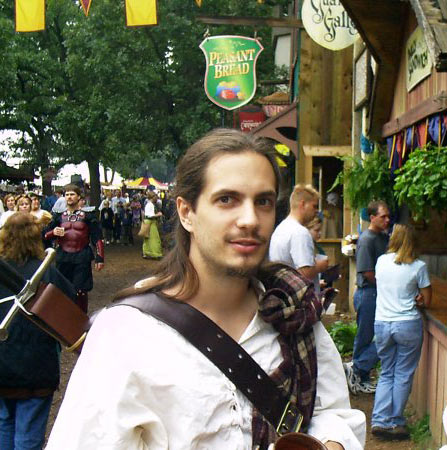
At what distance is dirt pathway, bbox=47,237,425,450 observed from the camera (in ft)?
18.2

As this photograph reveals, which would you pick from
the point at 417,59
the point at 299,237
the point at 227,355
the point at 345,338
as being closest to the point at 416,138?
the point at 417,59

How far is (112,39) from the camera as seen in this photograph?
72.3ft

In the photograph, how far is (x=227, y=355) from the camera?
5.93 ft

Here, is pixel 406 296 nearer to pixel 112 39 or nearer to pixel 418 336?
pixel 418 336

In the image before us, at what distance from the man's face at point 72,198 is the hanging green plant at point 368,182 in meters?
3.41

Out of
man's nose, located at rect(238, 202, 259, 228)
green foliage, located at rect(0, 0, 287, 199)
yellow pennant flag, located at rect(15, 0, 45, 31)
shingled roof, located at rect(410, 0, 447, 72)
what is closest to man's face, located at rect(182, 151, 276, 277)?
man's nose, located at rect(238, 202, 259, 228)

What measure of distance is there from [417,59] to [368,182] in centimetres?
132

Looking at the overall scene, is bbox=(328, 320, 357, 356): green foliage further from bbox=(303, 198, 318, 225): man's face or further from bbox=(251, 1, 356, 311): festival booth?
bbox=(251, 1, 356, 311): festival booth

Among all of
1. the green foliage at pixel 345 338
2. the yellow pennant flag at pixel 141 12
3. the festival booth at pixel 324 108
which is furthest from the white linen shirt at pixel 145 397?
the yellow pennant flag at pixel 141 12

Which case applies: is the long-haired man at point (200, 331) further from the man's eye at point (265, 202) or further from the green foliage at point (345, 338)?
the green foliage at point (345, 338)

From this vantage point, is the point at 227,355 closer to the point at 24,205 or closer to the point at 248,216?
the point at 248,216

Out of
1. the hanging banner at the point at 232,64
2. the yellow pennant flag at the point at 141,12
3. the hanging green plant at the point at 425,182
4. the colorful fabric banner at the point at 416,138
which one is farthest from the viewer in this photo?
the hanging banner at the point at 232,64

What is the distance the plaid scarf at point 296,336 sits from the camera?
1904mm

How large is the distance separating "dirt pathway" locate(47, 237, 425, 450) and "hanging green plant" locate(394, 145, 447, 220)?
70.6 inches
